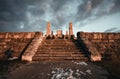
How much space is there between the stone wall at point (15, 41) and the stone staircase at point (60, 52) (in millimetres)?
1217

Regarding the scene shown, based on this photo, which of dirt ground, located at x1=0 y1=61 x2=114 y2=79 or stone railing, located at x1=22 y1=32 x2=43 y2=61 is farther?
stone railing, located at x1=22 y1=32 x2=43 y2=61

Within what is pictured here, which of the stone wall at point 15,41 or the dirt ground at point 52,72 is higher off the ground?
the stone wall at point 15,41

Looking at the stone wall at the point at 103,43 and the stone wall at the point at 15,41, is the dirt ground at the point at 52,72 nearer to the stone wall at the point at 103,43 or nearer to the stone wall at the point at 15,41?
the stone wall at the point at 103,43

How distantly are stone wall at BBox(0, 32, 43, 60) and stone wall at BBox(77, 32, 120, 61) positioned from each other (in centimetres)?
400

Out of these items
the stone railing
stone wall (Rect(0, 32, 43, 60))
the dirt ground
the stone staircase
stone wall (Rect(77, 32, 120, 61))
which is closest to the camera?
the dirt ground

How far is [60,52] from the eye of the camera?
744 centimetres

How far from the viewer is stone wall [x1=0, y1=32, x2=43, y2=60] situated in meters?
7.85

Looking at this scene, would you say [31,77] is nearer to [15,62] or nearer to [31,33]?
[15,62]

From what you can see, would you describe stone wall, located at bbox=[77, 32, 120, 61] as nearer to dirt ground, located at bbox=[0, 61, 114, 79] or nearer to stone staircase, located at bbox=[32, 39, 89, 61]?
stone staircase, located at bbox=[32, 39, 89, 61]

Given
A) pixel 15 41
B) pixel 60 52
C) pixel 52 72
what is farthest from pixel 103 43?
pixel 15 41

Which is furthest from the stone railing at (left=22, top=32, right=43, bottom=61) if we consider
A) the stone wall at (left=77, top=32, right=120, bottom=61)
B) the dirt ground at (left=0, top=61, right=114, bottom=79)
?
the stone wall at (left=77, top=32, right=120, bottom=61)

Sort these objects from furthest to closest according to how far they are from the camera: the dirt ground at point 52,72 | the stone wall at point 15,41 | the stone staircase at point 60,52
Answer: the stone wall at point 15,41
the stone staircase at point 60,52
the dirt ground at point 52,72

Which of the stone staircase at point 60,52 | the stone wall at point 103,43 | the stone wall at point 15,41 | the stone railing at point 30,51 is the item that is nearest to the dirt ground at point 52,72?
the stone railing at point 30,51

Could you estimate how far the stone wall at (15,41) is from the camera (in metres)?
7.85
